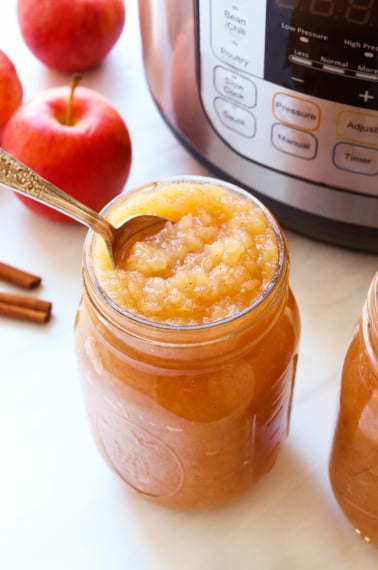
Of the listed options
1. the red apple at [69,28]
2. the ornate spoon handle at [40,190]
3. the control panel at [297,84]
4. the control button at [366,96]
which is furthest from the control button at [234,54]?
the red apple at [69,28]

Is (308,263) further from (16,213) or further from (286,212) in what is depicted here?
(16,213)

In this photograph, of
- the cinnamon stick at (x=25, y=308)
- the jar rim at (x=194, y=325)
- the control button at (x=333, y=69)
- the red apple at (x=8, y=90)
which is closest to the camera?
the jar rim at (x=194, y=325)

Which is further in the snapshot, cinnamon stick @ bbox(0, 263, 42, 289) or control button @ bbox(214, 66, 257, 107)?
cinnamon stick @ bbox(0, 263, 42, 289)

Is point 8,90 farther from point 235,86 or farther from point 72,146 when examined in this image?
point 235,86

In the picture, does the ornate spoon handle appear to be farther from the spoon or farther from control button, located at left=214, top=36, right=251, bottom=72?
control button, located at left=214, top=36, right=251, bottom=72

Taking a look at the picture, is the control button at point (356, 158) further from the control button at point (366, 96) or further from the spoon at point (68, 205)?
the spoon at point (68, 205)

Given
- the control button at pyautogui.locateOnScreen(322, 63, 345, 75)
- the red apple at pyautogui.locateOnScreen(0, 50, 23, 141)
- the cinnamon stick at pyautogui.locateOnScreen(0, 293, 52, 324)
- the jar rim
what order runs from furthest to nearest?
the red apple at pyautogui.locateOnScreen(0, 50, 23, 141)
the cinnamon stick at pyautogui.locateOnScreen(0, 293, 52, 324)
the control button at pyautogui.locateOnScreen(322, 63, 345, 75)
the jar rim

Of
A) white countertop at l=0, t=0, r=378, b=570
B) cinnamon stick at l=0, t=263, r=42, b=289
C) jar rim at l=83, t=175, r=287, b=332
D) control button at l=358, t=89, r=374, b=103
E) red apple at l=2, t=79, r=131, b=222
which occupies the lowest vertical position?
white countertop at l=0, t=0, r=378, b=570

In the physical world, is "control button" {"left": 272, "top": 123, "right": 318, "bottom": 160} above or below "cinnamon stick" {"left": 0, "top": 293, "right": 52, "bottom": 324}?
above

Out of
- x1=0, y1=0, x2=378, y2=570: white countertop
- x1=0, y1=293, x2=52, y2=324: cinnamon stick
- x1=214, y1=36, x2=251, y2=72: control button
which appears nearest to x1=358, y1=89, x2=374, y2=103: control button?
x1=214, y1=36, x2=251, y2=72: control button
